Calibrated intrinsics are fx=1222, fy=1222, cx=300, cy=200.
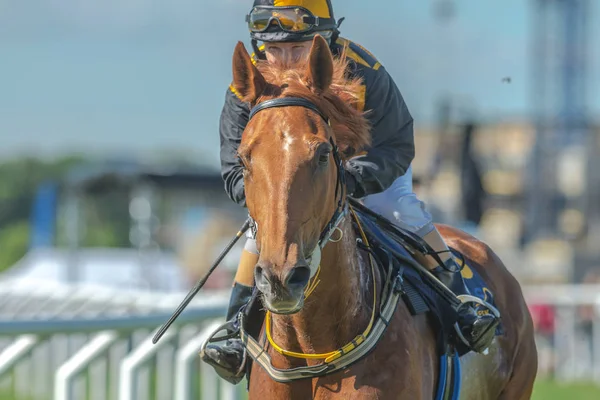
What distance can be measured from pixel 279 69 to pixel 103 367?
247 inches

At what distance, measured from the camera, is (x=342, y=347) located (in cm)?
507

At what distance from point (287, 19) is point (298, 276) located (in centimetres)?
142

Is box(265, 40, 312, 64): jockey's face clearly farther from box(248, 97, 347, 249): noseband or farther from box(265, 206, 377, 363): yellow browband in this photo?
box(265, 206, 377, 363): yellow browband

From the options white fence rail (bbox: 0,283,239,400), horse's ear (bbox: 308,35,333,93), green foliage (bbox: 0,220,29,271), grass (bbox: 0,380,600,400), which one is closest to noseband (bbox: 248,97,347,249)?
horse's ear (bbox: 308,35,333,93)

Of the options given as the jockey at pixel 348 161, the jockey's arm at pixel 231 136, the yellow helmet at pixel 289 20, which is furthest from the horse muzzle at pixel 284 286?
the yellow helmet at pixel 289 20

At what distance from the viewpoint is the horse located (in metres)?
4.52

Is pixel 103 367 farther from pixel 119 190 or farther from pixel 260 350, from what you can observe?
pixel 119 190

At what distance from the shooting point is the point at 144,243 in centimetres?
2453

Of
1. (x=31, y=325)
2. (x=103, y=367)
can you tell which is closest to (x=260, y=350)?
(x=31, y=325)

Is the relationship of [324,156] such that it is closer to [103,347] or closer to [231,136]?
[231,136]

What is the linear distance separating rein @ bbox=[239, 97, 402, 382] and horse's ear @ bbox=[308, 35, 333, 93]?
4.6 inches

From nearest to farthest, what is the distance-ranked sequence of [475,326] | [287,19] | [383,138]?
1. [287,19]
2. [383,138]
3. [475,326]

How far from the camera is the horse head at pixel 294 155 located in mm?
4438

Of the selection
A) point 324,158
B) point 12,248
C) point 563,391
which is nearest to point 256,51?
point 324,158
